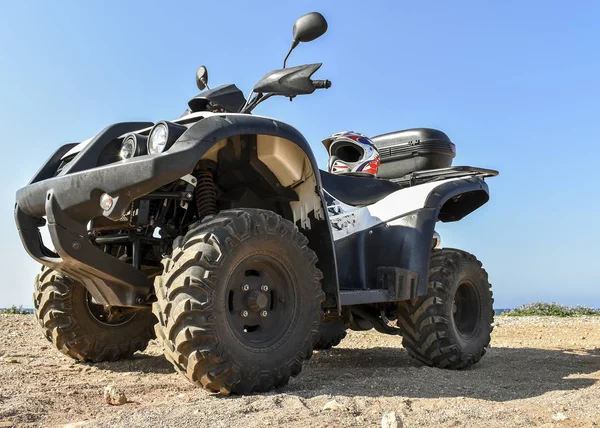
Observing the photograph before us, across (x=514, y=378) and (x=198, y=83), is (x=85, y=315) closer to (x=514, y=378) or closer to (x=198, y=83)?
(x=198, y=83)

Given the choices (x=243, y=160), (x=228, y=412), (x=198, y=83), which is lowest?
(x=228, y=412)

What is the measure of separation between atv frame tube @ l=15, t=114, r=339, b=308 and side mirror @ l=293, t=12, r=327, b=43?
0.71 m

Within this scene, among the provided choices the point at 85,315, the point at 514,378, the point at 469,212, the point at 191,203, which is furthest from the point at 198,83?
the point at 514,378

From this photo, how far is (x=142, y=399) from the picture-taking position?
11.6 ft

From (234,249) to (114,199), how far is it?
706mm

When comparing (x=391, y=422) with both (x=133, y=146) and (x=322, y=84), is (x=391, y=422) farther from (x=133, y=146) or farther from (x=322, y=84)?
(x=322, y=84)

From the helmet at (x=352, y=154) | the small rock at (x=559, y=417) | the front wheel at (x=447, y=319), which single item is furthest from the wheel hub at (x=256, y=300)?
the helmet at (x=352, y=154)

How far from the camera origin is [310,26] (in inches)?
162

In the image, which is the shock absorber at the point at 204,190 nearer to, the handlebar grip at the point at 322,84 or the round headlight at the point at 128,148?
the round headlight at the point at 128,148

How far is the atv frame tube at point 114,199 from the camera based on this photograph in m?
3.38

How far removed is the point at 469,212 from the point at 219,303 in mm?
3735

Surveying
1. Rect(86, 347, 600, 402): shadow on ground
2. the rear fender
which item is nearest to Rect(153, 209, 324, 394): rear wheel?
Rect(86, 347, 600, 402): shadow on ground

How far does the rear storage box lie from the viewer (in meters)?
6.53

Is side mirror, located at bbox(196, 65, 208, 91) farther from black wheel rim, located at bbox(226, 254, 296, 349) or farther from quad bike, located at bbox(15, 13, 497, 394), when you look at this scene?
black wheel rim, located at bbox(226, 254, 296, 349)
